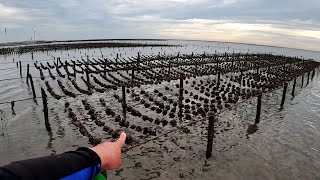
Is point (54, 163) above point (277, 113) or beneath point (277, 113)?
above

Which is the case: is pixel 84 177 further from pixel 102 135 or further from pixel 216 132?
pixel 216 132

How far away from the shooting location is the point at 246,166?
37.3 ft

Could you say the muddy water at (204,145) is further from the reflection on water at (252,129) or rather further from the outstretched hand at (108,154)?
the outstretched hand at (108,154)

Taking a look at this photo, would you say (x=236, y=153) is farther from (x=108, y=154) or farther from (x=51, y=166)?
(x=51, y=166)

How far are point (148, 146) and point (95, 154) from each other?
11.4m

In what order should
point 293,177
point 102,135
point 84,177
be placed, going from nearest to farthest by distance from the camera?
point 84,177 < point 293,177 < point 102,135

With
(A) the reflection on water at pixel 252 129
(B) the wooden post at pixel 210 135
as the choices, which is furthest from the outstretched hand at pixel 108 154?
(A) the reflection on water at pixel 252 129

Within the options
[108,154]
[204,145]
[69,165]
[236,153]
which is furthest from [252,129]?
[69,165]

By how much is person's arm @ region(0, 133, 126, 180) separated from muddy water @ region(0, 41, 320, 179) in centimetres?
884

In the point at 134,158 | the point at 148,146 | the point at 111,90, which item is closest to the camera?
the point at 134,158

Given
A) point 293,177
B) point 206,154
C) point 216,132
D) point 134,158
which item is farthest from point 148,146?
point 293,177

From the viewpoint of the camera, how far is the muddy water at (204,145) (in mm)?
10909

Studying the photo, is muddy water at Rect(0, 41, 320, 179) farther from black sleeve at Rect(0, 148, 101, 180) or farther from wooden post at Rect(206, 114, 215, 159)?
black sleeve at Rect(0, 148, 101, 180)

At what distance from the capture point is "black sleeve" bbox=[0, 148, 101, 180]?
1.37 metres
